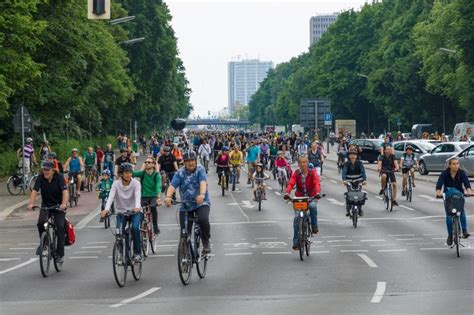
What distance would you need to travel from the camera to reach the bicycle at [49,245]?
49.8ft

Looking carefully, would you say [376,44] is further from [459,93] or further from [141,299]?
[141,299]

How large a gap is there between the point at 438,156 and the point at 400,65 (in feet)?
159

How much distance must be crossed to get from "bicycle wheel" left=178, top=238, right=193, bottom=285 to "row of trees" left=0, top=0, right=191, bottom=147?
71.7ft

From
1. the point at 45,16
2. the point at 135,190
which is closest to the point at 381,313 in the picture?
the point at 135,190

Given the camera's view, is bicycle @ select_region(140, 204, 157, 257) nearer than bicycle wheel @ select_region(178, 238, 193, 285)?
No

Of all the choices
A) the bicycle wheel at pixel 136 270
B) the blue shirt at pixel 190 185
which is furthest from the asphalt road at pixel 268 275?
the blue shirt at pixel 190 185

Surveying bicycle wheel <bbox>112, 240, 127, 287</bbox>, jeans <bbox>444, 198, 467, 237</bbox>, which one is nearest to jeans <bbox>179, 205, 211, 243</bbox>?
bicycle wheel <bbox>112, 240, 127, 287</bbox>

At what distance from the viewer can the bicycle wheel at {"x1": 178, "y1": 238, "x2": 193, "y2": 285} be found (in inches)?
538

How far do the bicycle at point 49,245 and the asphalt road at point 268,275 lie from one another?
0.63ft

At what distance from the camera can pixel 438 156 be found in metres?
47.3

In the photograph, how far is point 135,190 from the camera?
47.9ft

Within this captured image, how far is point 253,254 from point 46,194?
151 inches

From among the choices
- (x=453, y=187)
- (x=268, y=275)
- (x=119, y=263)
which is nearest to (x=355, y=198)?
(x=453, y=187)

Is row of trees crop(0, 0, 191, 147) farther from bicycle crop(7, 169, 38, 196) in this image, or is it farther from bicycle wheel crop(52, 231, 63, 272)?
bicycle wheel crop(52, 231, 63, 272)
